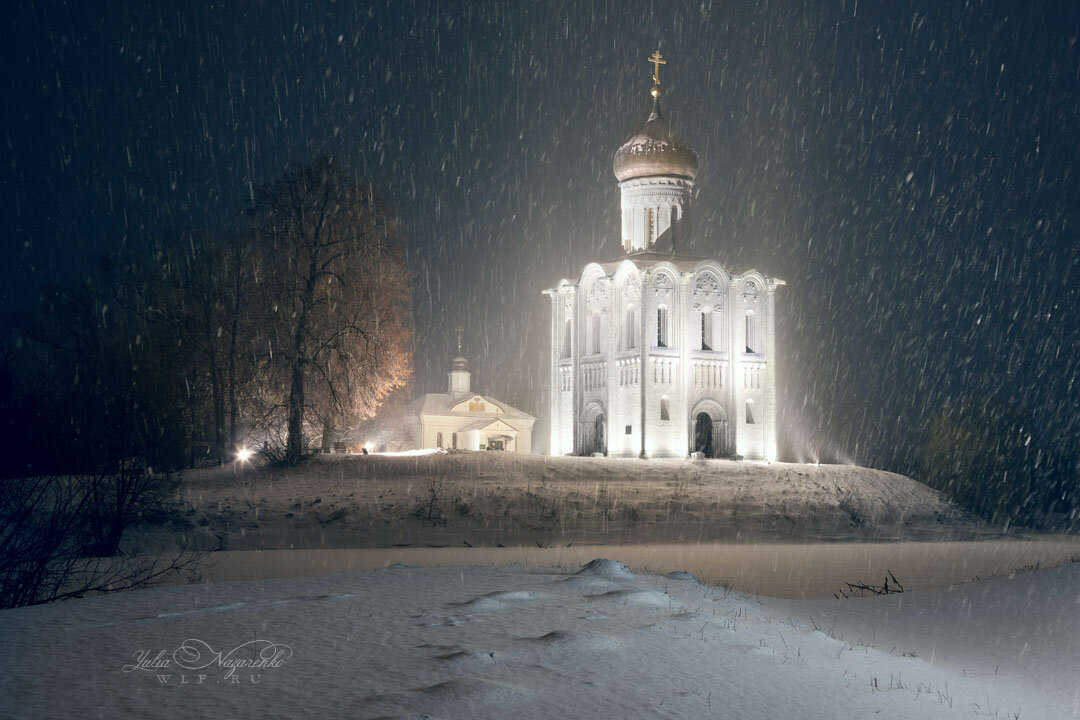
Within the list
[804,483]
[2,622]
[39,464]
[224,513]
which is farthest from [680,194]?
[2,622]

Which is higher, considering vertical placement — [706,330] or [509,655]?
[706,330]

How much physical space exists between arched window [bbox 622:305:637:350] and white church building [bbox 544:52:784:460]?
4 cm

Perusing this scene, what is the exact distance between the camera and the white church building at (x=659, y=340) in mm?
40875

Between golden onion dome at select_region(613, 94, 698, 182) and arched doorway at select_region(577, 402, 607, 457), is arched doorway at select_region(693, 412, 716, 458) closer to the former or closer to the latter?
arched doorway at select_region(577, 402, 607, 457)

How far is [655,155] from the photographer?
43656mm

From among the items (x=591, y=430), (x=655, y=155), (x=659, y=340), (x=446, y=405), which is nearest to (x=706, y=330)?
(x=659, y=340)

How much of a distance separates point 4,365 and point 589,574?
6.73 meters

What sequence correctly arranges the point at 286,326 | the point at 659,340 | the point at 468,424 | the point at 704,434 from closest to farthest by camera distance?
1. the point at 286,326
2. the point at 659,340
3. the point at 704,434
4. the point at 468,424

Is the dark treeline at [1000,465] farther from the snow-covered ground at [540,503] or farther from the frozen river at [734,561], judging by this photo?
the frozen river at [734,561]

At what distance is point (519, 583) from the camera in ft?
31.8

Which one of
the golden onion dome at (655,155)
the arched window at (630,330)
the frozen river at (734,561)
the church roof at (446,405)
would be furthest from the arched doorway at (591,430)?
the frozen river at (734,561)

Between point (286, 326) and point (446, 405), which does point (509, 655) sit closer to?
point (286, 326)

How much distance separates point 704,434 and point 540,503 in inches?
782

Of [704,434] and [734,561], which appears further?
[704,434]
